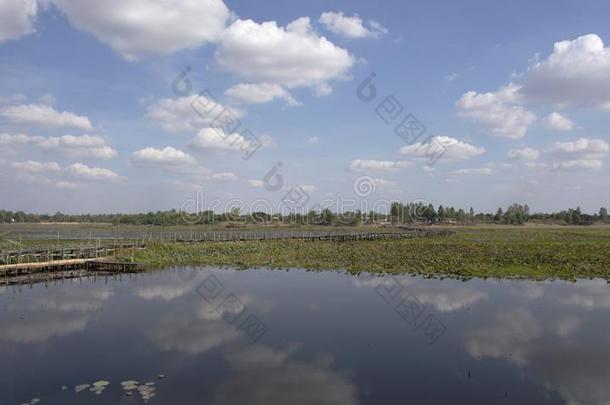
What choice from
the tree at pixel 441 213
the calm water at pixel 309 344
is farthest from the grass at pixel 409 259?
the tree at pixel 441 213

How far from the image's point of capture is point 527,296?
2875 centimetres

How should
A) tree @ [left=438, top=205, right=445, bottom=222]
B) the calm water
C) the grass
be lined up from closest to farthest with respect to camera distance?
1. the calm water
2. the grass
3. tree @ [left=438, top=205, right=445, bottom=222]

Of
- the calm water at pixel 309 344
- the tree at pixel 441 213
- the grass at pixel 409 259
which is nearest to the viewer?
the calm water at pixel 309 344

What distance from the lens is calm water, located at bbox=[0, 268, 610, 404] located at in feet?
44.6

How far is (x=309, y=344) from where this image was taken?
1834 cm

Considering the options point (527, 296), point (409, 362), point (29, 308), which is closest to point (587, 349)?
point (409, 362)

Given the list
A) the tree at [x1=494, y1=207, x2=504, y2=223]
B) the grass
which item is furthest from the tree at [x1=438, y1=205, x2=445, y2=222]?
the grass

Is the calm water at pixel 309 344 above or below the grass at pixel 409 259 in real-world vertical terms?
below

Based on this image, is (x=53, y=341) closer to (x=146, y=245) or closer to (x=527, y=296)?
(x=527, y=296)

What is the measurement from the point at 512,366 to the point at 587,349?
4.28 m

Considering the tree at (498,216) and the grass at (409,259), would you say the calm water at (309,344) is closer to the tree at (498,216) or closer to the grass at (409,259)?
the grass at (409,259)

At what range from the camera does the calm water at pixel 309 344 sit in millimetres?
13594

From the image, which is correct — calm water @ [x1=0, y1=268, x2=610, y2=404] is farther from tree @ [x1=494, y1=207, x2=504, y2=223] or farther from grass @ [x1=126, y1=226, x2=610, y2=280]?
tree @ [x1=494, y1=207, x2=504, y2=223]

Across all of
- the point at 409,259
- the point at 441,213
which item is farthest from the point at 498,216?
the point at 409,259
